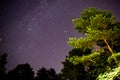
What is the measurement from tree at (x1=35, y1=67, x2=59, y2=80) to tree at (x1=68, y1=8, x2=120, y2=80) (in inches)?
868

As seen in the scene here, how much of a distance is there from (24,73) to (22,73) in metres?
0.42

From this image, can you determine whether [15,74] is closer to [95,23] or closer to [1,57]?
[1,57]

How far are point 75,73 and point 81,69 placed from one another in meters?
1.35

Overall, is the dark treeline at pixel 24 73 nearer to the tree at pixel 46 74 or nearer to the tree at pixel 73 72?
the tree at pixel 46 74

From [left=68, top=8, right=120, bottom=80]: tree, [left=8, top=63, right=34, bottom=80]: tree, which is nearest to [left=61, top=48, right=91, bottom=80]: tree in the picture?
[left=8, top=63, right=34, bottom=80]: tree

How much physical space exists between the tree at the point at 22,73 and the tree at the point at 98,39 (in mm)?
20567

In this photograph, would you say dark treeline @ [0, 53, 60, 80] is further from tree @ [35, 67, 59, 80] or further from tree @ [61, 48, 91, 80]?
tree @ [61, 48, 91, 80]

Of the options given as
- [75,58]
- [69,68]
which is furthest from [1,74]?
[75,58]

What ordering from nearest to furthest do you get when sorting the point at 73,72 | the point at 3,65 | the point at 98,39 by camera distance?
the point at 98,39 → the point at 73,72 → the point at 3,65

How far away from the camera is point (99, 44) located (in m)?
19.2

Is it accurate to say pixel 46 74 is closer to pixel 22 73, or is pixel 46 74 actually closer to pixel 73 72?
pixel 22 73

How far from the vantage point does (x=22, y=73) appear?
38.2 m

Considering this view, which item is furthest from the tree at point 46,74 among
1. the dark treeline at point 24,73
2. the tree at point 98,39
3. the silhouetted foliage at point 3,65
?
the tree at point 98,39

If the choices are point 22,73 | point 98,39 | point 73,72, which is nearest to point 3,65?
point 22,73
